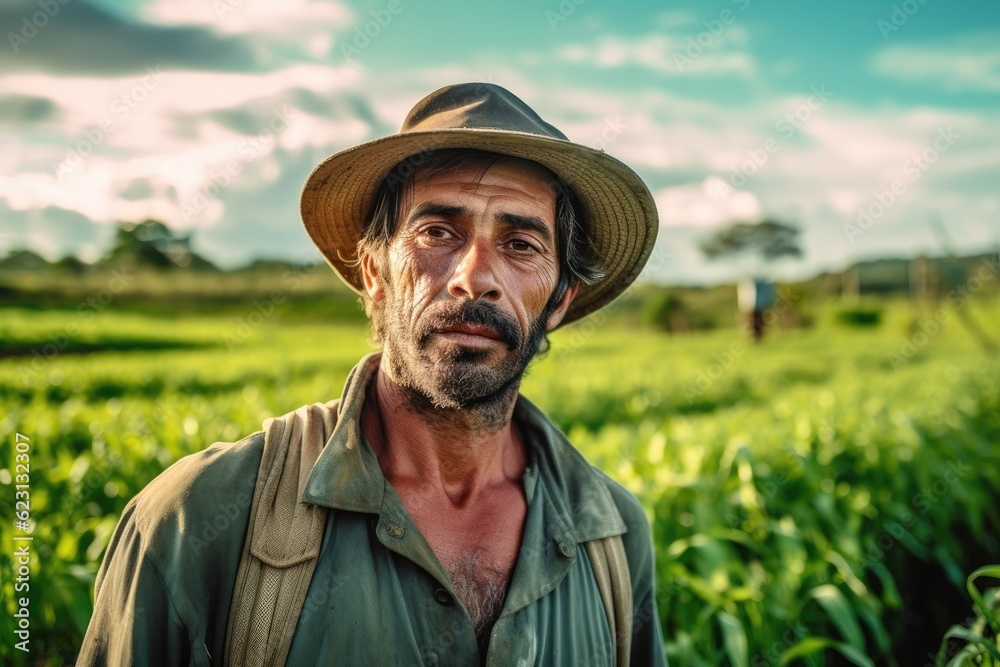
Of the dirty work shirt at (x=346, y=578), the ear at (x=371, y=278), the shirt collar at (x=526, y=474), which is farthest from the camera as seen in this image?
the ear at (x=371, y=278)

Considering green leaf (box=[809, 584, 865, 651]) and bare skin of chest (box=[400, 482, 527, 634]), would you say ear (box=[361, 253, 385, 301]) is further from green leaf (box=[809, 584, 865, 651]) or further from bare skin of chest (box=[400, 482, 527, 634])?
green leaf (box=[809, 584, 865, 651])

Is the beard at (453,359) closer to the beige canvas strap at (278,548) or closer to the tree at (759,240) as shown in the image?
the beige canvas strap at (278,548)

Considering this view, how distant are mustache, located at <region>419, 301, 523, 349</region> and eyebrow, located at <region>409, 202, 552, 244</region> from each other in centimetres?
25

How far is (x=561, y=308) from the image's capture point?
229 centimetres

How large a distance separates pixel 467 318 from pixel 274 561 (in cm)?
71

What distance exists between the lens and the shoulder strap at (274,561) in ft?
5.01

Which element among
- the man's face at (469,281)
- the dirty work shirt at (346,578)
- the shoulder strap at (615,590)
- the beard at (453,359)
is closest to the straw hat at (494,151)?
the man's face at (469,281)

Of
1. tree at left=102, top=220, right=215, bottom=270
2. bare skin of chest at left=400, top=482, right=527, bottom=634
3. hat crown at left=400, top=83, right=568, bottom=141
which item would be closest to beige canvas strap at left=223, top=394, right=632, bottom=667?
bare skin of chest at left=400, top=482, right=527, bottom=634

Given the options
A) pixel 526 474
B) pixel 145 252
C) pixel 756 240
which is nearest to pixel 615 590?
pixel 526 474

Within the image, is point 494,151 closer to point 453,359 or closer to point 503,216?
point 503,216

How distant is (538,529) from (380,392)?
0.57 m

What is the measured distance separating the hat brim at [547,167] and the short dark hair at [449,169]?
0.07 ft

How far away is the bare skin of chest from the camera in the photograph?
1.82m

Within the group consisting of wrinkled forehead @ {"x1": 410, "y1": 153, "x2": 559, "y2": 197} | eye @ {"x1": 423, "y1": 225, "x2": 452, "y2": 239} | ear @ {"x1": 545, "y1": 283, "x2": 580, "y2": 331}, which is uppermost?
wrinkled forehead @ {"x1": 410, "y1": 153, "x2": 559, "y2": 197}
